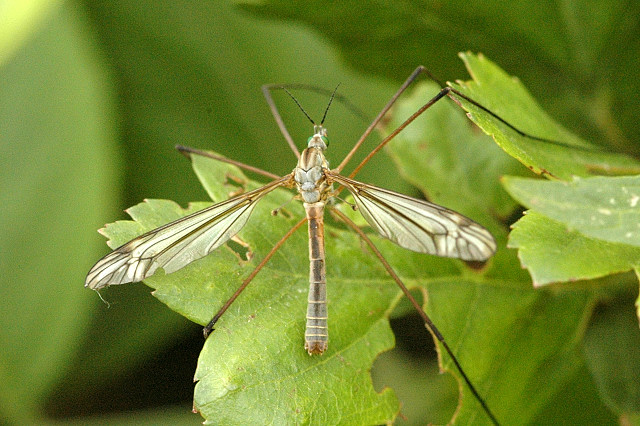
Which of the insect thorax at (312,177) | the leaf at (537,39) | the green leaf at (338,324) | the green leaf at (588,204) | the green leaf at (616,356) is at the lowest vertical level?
the green leaf at (616,356)

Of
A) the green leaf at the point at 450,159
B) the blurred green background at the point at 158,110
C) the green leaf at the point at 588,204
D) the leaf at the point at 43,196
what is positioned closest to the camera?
the green leaf at the point at 588,204

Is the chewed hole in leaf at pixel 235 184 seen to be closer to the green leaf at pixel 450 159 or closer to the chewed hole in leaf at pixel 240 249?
the chewed hole in leaf at pixel 240 249

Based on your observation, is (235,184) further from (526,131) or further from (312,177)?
(526,131)

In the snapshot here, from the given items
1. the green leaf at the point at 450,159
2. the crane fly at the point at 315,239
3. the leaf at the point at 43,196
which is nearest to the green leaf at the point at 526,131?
the crane fly at the point at 315,239

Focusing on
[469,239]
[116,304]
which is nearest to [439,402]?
[469,239]

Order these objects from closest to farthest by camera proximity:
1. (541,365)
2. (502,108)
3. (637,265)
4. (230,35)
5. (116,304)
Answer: (637,265) → (502,108) → (541,365) → (116,304) → (230,35)

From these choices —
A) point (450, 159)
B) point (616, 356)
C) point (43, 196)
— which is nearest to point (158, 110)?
point (43, 196)

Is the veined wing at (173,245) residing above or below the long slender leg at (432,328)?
above

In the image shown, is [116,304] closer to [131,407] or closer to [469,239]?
[131,407]
